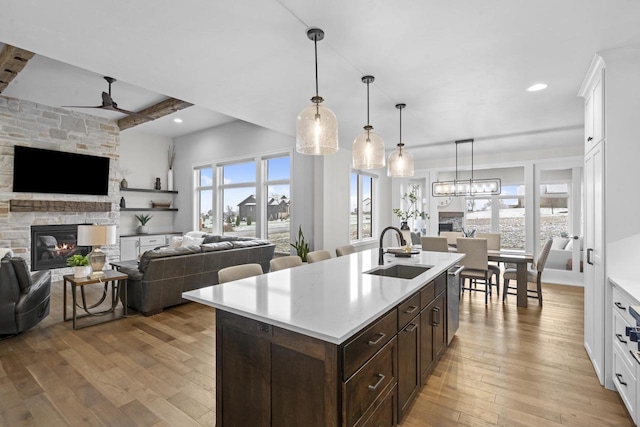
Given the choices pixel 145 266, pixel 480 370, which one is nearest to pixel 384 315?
pixel 480 370

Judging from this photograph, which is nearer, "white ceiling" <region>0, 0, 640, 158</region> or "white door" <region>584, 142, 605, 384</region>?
"white ceiling" <region>0, 0, 640, 158</region>

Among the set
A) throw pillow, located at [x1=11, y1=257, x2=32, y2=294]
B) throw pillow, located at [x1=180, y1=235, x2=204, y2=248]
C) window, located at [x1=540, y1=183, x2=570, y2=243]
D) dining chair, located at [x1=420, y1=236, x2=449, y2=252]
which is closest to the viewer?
throw pillow, located at [x1=11, y1=257, x2=32, y2=294]

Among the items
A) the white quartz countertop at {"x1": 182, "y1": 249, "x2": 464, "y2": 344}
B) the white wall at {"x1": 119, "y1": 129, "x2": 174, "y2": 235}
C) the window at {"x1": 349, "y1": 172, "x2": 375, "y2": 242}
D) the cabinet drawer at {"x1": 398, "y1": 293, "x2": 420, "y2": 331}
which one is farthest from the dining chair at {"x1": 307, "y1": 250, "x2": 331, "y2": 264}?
the white wall at {"x1": 119, "y1": 129, "x2": 174, "y2": 235}

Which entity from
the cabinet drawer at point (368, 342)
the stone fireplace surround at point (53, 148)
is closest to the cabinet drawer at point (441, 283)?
the cabinet drawer at point (368, 342)

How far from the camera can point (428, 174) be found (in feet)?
24.4

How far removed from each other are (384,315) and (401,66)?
209cm

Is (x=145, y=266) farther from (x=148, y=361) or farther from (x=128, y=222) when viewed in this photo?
(x=128, y=222)

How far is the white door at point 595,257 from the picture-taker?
2.46 metres

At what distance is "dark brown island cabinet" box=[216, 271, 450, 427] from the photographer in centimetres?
131

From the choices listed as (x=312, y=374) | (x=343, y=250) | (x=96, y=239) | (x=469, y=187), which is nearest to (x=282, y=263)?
(x=343, y=250)

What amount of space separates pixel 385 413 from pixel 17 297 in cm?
370

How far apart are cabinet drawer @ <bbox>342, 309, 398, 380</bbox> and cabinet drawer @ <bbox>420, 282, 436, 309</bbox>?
1.69 feet

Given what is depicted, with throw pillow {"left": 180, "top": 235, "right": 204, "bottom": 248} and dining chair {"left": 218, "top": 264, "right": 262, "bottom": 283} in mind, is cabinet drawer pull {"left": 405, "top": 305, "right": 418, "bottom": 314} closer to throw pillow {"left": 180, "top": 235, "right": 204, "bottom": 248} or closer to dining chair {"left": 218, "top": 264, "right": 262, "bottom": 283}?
dining chair {"left": 218, "top": 264, "right": 262, "bottom": 283}

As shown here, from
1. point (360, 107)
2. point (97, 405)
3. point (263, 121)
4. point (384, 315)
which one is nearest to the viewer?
point (384, 315)
